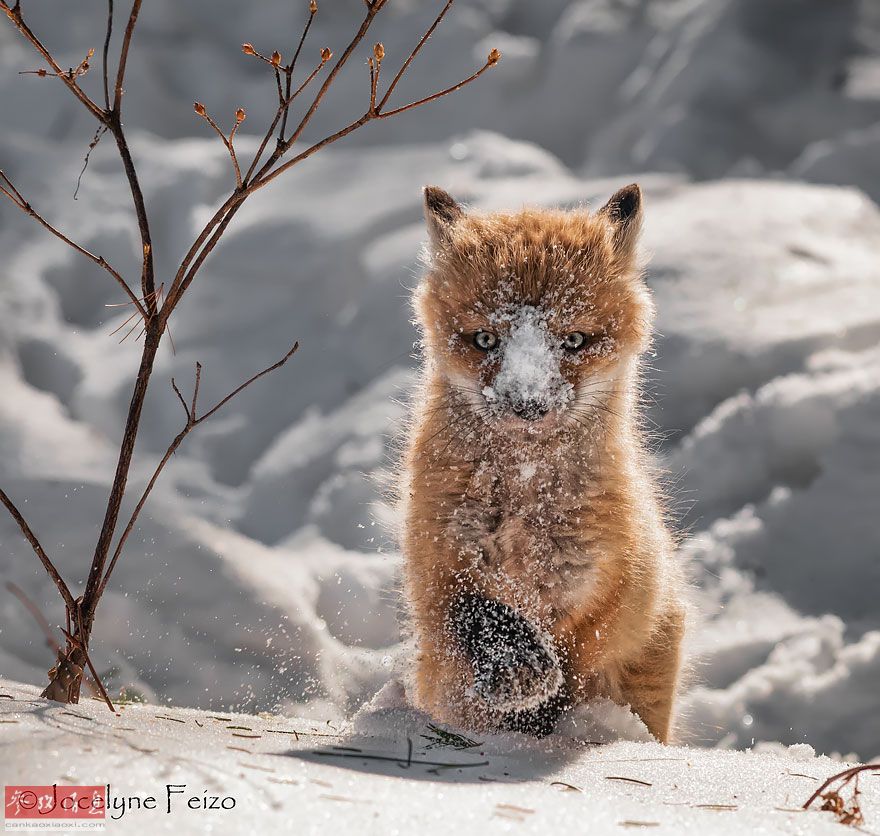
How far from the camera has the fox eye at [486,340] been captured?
2.97 metres

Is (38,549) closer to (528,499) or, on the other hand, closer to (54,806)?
(54,806)

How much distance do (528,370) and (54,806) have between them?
1.79 metres

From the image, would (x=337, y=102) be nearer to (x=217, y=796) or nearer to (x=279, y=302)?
(x=279, y=302)

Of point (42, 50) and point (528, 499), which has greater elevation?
point (42, 50)

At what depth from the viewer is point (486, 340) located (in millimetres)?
2998

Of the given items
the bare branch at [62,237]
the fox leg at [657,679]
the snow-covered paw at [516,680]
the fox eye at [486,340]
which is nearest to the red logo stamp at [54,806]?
the bare branch at [62,237]

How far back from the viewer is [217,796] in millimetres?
1569

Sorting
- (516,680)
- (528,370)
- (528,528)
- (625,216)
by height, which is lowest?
(516,680)

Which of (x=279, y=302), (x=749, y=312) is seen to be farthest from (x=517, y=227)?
(x=279, y=302)

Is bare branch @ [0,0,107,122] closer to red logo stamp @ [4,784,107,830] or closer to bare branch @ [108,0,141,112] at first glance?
Result: bare branch @ [108,0,141,112]

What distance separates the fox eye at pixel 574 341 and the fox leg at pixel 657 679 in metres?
1.15

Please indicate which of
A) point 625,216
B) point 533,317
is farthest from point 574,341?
point 625,216

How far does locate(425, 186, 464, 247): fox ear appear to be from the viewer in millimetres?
3510

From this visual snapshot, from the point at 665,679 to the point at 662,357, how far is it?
9.16 feet
